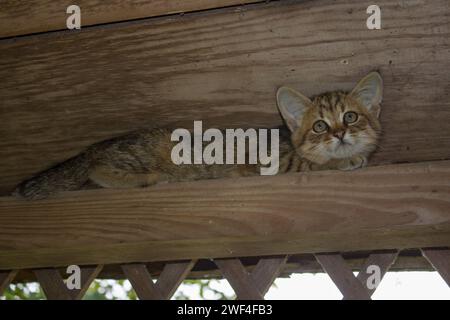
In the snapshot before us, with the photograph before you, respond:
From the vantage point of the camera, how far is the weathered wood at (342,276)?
3.28 metres

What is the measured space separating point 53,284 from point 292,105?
5.47 ft

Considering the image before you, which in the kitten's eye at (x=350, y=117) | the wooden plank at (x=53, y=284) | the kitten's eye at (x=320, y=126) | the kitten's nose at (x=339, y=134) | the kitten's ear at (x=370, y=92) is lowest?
the wooden plank at (x=53, y=284)

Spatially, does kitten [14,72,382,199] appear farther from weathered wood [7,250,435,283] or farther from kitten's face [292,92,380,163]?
weathered wood [7,250,435,283]

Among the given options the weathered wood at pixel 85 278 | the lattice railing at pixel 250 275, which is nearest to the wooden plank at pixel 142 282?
the lattice railing at pixel 250 275

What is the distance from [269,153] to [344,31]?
0.88 metres

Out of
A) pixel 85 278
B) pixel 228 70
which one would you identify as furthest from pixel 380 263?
pixel 85 278

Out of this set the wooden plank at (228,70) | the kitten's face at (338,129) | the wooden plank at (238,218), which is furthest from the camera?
the kitten's face at (338,129)

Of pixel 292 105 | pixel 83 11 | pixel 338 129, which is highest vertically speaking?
pixel 83 11

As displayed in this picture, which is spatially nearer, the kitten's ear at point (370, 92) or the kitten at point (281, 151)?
the kitten's ear at point (370, 92)

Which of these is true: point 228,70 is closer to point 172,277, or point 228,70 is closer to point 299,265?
point 172,277

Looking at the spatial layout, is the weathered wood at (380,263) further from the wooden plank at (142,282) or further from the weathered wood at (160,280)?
the wooden plank at (142,282)

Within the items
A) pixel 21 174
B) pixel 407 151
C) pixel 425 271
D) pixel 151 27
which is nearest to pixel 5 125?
pixel 21 174

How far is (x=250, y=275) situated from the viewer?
344cm

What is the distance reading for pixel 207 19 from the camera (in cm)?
309
